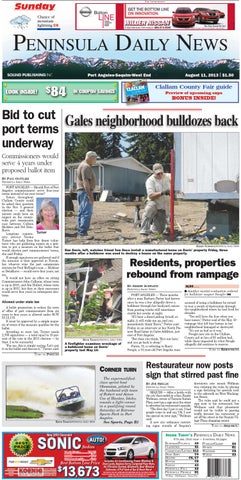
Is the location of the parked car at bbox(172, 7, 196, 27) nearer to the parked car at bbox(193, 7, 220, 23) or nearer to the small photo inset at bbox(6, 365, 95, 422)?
the parked car at bbox(193, 7, 220, 23)

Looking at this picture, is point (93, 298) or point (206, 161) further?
point (206, 161)

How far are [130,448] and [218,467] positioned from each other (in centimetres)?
105

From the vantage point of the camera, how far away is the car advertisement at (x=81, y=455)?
24.6ft

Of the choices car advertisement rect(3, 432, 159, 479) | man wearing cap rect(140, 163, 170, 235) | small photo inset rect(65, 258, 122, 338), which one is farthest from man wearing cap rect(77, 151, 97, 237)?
car advertisement rect(3, 432, 159, 479)

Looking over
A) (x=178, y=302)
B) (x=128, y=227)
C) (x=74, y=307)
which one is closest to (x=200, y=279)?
(x=178, y=302)

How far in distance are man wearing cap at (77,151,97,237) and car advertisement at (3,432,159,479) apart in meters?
2.39

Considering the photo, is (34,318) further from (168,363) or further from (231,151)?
(231,151)

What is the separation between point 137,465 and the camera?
7.52 m

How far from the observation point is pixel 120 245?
7.51m

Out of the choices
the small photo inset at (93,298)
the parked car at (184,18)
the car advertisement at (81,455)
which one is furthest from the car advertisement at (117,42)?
the car advertisement at (81,455)

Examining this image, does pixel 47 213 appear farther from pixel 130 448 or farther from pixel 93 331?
pixel 130 448

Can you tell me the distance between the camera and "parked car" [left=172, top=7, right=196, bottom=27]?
24.8 ft

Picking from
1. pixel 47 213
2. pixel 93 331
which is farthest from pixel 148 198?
pixel 93 331

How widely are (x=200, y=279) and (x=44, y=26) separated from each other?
11.3ft
